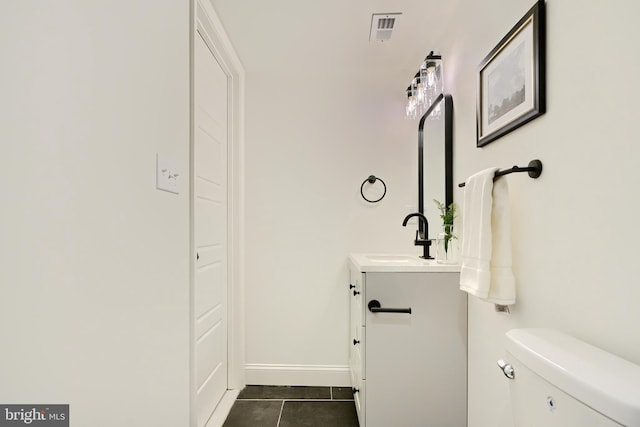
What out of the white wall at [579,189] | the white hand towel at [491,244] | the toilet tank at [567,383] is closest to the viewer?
the toilet tank at [567,383]

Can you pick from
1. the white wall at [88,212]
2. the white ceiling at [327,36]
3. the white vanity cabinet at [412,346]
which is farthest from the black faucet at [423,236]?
the white wall at [88,212]

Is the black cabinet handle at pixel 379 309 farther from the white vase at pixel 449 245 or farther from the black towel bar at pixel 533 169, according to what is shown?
the black towel bar at pixel 533 169

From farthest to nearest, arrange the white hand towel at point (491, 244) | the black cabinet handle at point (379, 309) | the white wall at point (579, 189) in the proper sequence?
the black cabinet handle at point (379, 309), the white hand towel at point (491, 244), the white wall at point (579, 189)

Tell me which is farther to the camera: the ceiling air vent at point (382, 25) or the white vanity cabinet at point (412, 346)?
the ceiling air vent at point (382, 25)

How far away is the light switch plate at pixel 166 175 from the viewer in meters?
1.05

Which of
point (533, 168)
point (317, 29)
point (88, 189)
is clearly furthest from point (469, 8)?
point (88, 189)

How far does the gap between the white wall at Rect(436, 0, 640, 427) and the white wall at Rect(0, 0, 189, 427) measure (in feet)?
4.06

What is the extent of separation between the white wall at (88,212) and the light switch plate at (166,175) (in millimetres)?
31

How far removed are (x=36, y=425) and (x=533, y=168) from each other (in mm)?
1426

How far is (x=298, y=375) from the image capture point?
7.51ft

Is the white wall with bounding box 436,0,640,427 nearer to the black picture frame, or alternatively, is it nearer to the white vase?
the black picture frame

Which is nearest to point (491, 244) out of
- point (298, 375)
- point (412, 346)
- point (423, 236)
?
point (412, 346)

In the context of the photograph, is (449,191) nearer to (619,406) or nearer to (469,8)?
(469,8)

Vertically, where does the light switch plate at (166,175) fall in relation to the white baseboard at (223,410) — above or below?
above
